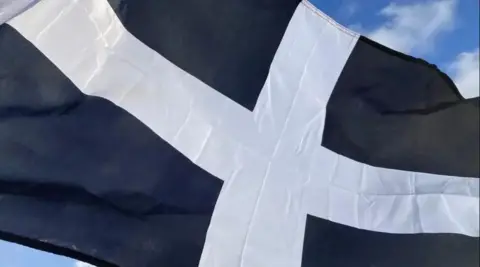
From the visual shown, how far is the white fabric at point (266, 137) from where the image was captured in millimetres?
884

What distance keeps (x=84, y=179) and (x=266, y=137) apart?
30 centimetres

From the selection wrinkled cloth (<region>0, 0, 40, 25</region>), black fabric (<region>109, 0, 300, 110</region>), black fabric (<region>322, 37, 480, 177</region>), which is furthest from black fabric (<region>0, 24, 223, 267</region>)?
black fabric (<region>322, 37, 480, 177</region>)

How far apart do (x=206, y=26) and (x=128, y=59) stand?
13 centimetres

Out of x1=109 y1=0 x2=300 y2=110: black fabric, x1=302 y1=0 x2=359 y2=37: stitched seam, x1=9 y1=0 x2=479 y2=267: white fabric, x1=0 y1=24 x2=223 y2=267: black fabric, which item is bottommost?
x1=0 y1=24 x2=223 y2=267: black fabric

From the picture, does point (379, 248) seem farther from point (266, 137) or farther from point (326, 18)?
point (326, 18)

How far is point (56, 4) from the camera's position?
0.87 m

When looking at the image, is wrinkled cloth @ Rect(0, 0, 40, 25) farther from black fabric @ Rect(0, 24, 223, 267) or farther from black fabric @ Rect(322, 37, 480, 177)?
black fabric @ Rect(322, 37, 480, 177)

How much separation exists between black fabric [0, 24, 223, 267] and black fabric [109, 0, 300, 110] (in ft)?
0.41

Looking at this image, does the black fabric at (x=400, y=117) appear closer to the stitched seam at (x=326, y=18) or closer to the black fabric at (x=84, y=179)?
the stitched seam at (x=326, y=18)

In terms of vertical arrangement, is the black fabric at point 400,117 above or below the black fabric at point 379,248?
above

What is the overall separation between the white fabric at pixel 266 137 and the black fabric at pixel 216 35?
0.02 metres

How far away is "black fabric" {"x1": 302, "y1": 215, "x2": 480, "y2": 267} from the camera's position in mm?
966

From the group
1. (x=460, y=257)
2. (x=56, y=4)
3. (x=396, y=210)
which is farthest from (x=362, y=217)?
(x=56, y=4)

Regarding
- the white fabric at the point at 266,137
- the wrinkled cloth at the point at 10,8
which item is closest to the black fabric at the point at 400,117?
the white fabric at the point at 266,137
